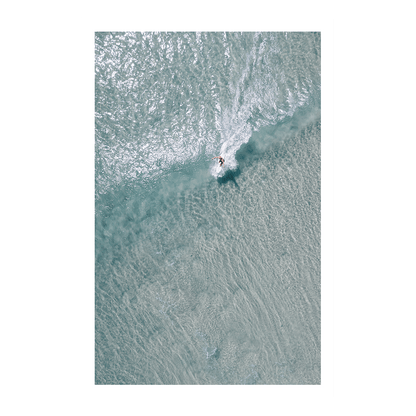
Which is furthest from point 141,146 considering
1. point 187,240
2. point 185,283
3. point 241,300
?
point 241,300

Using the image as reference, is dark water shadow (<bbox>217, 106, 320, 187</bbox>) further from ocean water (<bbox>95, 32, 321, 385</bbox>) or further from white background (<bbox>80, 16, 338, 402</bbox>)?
white background (<bbox>80, 16, 338, 402</bbox>)

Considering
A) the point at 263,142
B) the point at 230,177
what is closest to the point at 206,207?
the point at 230,177

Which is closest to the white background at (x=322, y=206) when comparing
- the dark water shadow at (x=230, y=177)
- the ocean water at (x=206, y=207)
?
the ocean water at (x=206, y=207)

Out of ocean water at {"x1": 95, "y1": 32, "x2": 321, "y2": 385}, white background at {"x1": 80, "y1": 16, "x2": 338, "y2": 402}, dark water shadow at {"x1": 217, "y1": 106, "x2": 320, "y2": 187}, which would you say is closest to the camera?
white background at {"x1": 80, "y1": 16, "x2": 338, "y2": 402}

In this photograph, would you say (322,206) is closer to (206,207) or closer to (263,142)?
(263,142)

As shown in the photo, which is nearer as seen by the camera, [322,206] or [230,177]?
[322,206]

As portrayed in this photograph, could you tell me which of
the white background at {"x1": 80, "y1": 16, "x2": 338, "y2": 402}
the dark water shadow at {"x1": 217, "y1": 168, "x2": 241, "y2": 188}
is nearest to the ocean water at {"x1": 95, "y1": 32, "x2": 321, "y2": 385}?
the dark water shadow at {"x1": 217, "y1": 168, "x2": 241, "y2": 188}
